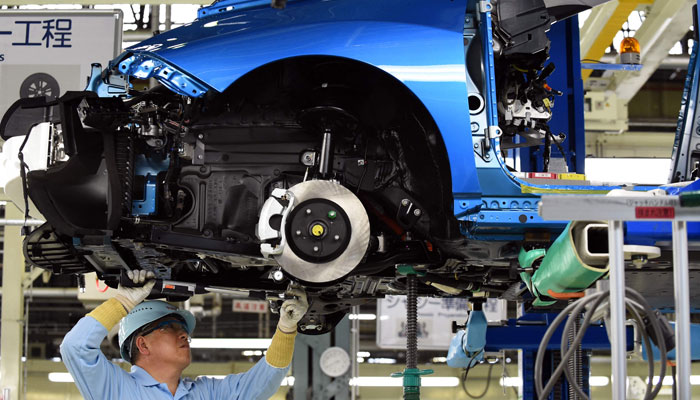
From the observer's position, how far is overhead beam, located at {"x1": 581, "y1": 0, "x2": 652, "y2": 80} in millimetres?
8000

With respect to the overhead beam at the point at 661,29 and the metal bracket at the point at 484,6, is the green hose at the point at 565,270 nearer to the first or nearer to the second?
the metal bracket at the point at 484,6

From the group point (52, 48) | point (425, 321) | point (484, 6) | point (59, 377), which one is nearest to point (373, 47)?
point (484, 6)

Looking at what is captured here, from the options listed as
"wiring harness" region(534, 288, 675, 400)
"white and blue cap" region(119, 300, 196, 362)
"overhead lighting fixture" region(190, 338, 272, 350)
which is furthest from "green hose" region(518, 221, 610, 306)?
"overhead lighting fixture" region(190, 338, 272, 350)

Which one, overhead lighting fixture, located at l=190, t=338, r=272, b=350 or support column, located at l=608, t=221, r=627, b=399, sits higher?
support column, located at l=608, t=221, r=627, b=399

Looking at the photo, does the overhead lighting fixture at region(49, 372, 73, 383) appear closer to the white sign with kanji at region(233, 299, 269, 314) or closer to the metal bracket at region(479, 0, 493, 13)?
the white sign with kanji at region(233, 299, 269, 314)

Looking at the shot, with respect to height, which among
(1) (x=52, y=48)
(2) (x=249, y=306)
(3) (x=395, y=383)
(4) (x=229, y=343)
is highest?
(1) (x=52, y=48)

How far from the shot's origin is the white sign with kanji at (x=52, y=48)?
7.22m

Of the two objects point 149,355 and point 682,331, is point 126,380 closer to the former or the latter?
point 149,355

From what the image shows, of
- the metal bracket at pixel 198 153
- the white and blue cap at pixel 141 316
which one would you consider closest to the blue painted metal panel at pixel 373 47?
the metal bracket at pixel 198 153

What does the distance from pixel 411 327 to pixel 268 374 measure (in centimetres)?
67

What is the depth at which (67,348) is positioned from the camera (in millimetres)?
3688

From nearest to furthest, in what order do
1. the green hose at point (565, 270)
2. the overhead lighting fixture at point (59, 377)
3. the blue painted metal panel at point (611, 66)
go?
the green hose at point (565, 270) → the blue painted metal panel at point (611, 66) → the overhead lighting fixture at point (59, 377)

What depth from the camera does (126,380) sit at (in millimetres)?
3861

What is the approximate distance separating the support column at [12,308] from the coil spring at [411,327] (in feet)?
25.8
